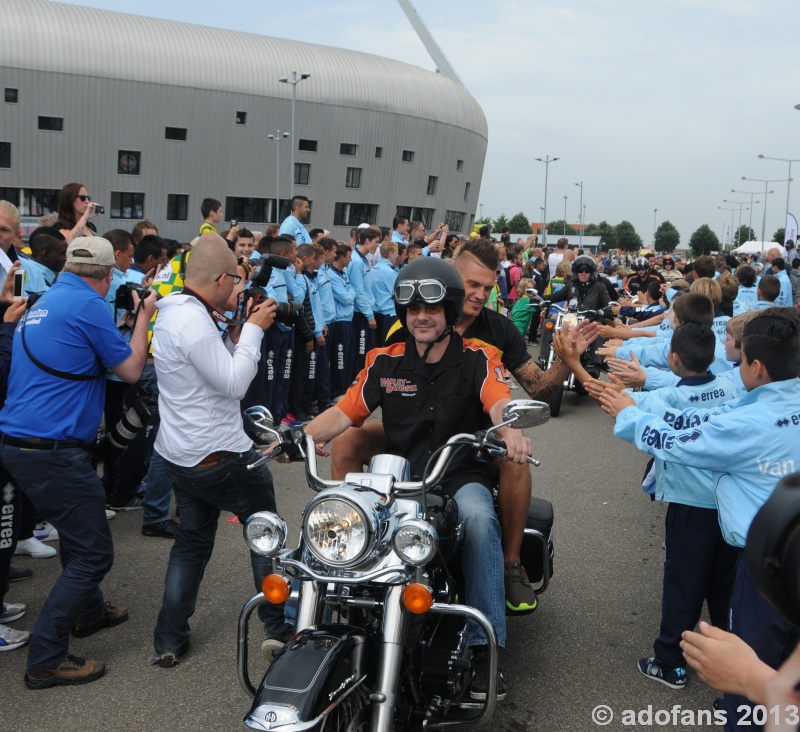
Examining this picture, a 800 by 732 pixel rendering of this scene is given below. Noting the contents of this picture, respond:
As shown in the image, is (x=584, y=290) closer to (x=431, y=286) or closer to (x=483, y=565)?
(x=431, y=286)

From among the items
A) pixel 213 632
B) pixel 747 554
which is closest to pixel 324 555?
pixel 747 554

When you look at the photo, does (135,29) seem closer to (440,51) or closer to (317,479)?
(440,51)

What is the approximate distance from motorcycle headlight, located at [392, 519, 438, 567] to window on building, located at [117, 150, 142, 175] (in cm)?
6018

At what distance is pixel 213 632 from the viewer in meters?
4.96

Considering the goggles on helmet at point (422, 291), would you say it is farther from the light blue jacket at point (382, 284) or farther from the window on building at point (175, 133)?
the window on building at point (175, 133)

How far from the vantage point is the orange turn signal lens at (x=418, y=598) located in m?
3.05

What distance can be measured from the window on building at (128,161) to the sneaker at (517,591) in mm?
59235

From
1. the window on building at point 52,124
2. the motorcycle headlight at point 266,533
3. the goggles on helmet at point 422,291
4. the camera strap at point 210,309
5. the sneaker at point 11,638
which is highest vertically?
the window on building at point 52,124

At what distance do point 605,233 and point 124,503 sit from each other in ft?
484

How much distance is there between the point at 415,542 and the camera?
302cm

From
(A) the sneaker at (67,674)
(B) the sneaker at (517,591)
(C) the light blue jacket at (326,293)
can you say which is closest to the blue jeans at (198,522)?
(A) the sneaker at (67,674)

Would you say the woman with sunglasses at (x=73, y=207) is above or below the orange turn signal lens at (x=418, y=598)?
above

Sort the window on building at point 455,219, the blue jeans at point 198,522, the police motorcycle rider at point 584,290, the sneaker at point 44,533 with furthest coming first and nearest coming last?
the window on building at point 455,219
the police motorcycle rider at point 584,290
the sneaker at point 44,533
the blue jeans at point 198,522

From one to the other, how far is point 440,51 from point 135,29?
52.0 meters
